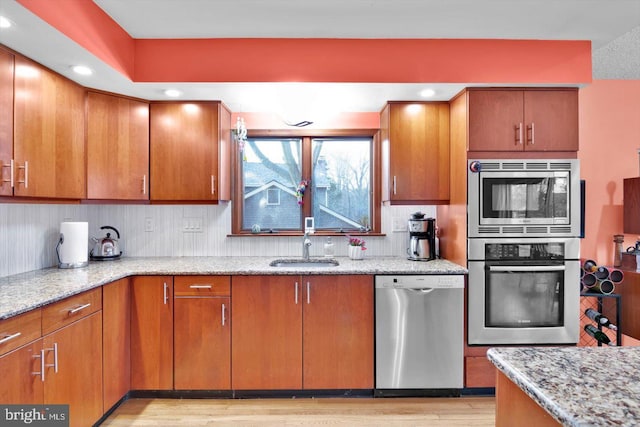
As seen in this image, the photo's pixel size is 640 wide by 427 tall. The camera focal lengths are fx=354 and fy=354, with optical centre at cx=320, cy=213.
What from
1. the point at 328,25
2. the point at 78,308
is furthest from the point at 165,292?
the point at 328,25

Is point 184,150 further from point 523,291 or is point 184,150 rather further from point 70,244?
point 523,291

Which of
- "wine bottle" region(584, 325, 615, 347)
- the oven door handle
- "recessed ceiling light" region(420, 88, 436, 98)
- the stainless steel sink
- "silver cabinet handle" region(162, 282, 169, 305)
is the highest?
"recessed ceiling light" region(420, 88, 436, 98)

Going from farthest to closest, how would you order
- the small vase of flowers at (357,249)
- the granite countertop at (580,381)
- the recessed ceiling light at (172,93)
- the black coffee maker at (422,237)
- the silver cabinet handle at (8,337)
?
the small vase of flowers at (357,249)
the black coffee maker at (422,237)
the recessed ceiling light at (172,93)
the silver cabinet handle at (8,337)
the granite countertop at (580,381)

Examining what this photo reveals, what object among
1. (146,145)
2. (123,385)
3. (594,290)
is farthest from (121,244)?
(594,290)

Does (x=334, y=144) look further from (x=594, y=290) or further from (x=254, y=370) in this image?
(x=594, y=290)

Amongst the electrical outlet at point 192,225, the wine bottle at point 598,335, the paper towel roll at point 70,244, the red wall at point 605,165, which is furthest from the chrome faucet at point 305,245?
the red wall at point 605,165

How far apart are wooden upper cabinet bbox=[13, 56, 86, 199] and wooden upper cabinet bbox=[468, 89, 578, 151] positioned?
2702 millimetres

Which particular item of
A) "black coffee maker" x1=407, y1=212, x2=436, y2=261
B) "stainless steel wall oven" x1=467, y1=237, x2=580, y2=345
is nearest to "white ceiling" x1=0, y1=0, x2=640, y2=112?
"black coffee maker" x1=407, y1=212, x2=436, y2=261

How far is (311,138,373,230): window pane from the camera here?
10.8 feet

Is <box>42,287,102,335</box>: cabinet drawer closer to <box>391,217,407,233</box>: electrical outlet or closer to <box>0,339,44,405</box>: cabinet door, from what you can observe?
<box>0,339,44,405</box>: cabinet door

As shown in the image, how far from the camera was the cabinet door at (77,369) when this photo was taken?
174 centimetres

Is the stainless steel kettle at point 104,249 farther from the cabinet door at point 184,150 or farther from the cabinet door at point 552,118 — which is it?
the cabinet door at point 552,118

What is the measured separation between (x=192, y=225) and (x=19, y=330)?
168cm

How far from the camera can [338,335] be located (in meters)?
2.47
